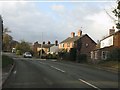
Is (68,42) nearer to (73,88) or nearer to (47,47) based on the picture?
(47,47)

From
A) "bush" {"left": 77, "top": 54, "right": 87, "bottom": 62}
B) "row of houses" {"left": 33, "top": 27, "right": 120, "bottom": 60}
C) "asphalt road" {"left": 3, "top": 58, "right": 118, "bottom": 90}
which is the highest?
"row of houses" {"left": 33, "top": 27, "right": 120, "bottom": 60}

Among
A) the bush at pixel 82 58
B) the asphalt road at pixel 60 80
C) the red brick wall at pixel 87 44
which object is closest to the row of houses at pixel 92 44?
the red brick wall at pixel 87 44

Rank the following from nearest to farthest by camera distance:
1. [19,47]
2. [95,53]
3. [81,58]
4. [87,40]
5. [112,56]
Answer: [112,56] < [81,58] < [95,53] < [87,40] < [19,47]

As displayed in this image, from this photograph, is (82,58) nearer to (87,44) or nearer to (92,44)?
(87,44)

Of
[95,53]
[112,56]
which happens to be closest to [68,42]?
[95,53]

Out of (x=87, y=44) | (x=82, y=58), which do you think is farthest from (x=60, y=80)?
(x=87, y=44)

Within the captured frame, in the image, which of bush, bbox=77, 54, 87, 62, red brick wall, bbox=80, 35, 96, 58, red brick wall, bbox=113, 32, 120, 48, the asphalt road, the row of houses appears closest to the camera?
the asphalt road

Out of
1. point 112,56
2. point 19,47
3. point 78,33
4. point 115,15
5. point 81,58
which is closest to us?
point 115,15

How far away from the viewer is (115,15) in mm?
41469

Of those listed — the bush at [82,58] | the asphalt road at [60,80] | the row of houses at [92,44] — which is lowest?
the asphalt road at [60,80]

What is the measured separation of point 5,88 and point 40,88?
1.59m

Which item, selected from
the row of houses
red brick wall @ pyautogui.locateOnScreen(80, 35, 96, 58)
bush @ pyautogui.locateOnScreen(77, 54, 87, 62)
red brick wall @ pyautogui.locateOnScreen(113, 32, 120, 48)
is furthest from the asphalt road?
red brick wall @ pyautogui.locateOnScreen(80, 35, 96, 58)

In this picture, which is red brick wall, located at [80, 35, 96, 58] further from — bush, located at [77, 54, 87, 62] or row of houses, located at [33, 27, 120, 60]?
bush, located at [77, 54, 87, 62]

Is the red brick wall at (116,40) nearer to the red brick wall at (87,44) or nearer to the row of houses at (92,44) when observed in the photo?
the row of houses at (92,44)
